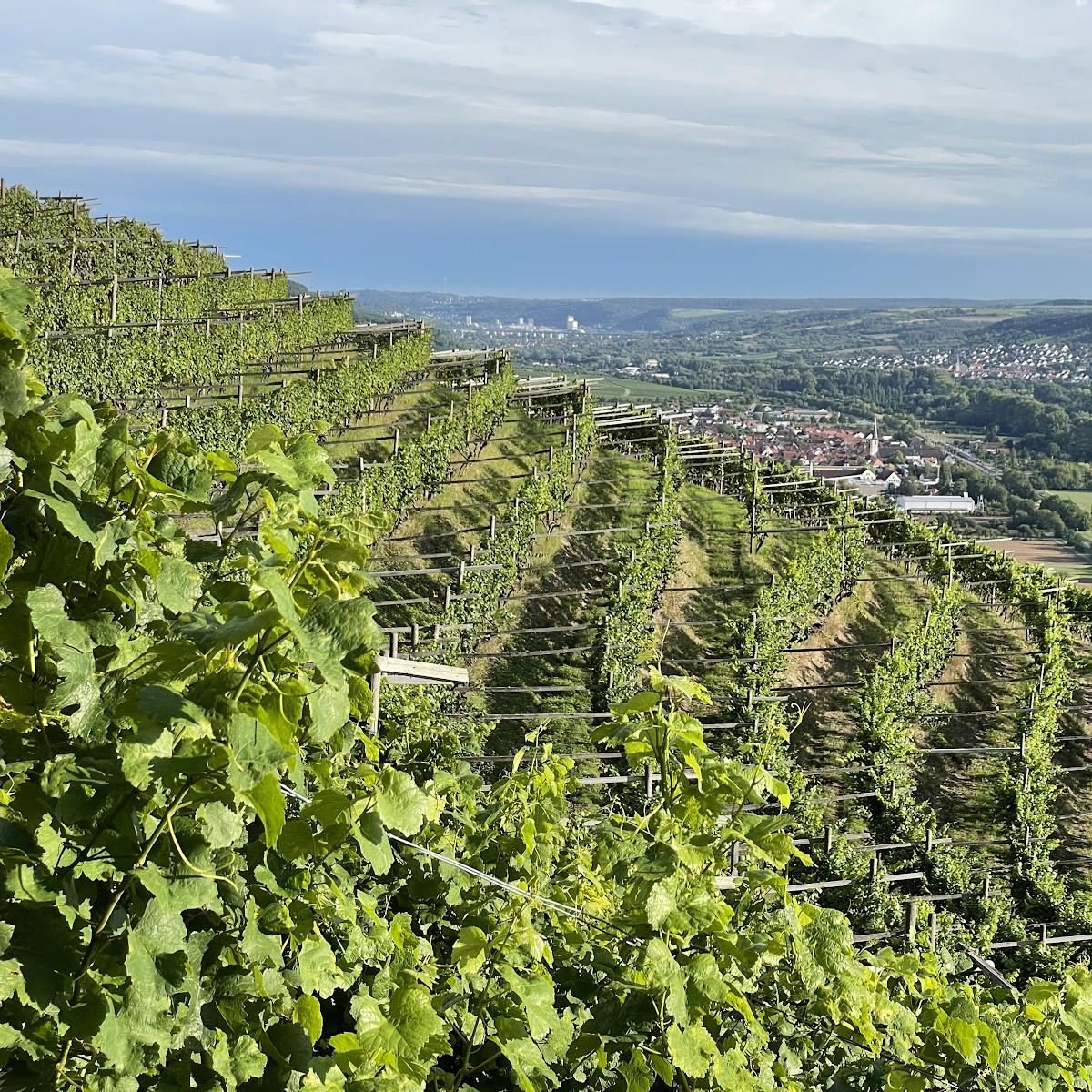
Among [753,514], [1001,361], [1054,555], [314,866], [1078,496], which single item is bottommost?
[1054,555]

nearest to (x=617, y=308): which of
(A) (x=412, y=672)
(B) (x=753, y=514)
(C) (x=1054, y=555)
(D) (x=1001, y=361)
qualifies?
(D) (x=1001, y=361)

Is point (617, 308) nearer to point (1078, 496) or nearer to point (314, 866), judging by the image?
point (1078, 496)

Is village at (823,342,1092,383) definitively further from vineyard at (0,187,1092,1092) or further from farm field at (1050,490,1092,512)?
vineyard at (0,187,1092,1092)

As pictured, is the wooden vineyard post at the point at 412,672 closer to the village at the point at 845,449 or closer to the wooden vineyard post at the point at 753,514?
the wooden vineyard post at the point at 753,514

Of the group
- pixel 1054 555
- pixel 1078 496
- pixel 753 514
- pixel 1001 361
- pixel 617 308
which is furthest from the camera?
pixel 617 308

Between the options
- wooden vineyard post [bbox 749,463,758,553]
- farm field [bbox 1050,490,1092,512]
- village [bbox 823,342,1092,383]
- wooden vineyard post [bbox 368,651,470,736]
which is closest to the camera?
wooden vineyard post [bbox 368,651,470,736]

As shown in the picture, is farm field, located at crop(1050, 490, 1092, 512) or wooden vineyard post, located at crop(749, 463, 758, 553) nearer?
wooden vineyard post, located at crop(749, 463, 758, 553)

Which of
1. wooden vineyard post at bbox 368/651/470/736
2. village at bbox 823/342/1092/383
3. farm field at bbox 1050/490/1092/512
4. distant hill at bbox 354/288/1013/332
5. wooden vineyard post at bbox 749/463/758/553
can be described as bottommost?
farm field at bbox 1050/490/1092/512

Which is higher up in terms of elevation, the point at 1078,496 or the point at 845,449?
the point at 845,449

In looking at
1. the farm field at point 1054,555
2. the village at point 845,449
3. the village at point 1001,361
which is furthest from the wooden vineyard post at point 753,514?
the village at point 1001,361

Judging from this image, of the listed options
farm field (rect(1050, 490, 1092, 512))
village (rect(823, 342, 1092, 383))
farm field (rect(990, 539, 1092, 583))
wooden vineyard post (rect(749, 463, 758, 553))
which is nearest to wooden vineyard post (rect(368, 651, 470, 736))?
wooden vineyard post (rect(749, 463, 758, 553))

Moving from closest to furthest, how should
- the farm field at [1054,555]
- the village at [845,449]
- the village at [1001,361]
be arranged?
1. the farm field at [1054,555]
2. the village at [845,449]
3. the village at [1001,361]

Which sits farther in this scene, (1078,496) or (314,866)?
(1078,496)

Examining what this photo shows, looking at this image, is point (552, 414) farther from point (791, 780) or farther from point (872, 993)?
point (872, 993)
